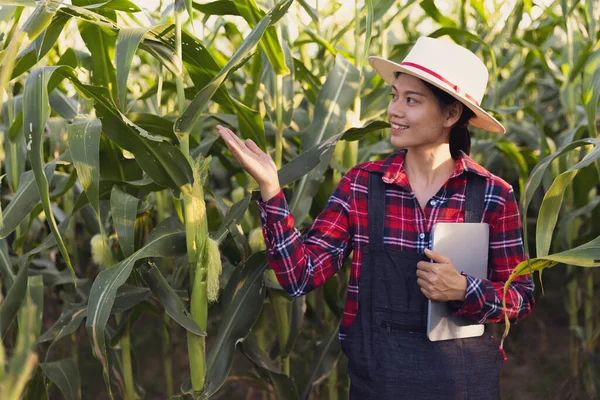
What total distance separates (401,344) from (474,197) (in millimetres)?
326

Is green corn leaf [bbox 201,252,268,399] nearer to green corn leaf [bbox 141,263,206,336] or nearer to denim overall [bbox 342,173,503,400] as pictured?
green corn leaf [bbox 141,263,206,336]

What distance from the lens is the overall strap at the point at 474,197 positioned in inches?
56.3

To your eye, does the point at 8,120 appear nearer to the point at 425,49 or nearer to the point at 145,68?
the point at 425,49

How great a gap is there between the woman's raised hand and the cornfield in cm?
10

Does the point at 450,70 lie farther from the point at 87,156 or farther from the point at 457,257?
the point at 87,156

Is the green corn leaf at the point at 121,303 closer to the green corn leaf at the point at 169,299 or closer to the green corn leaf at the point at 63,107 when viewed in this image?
the green corn leaf at the point at 169,299

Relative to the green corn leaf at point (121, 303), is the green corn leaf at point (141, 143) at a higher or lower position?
higher

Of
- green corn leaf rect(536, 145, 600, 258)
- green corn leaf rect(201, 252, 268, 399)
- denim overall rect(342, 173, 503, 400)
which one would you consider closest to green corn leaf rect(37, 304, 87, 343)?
green corn leaf rect(201, 252, 268, 399)

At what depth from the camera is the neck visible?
1474 millimetres

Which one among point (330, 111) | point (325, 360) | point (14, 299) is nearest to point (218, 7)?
point (330, 111)

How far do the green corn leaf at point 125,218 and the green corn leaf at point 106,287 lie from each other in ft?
0.19

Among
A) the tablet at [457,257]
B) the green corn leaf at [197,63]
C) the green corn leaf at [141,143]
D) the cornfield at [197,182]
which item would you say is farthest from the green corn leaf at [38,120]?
the tablet at [457,257]

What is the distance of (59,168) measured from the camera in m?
2.04

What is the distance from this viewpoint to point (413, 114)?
1.40m
